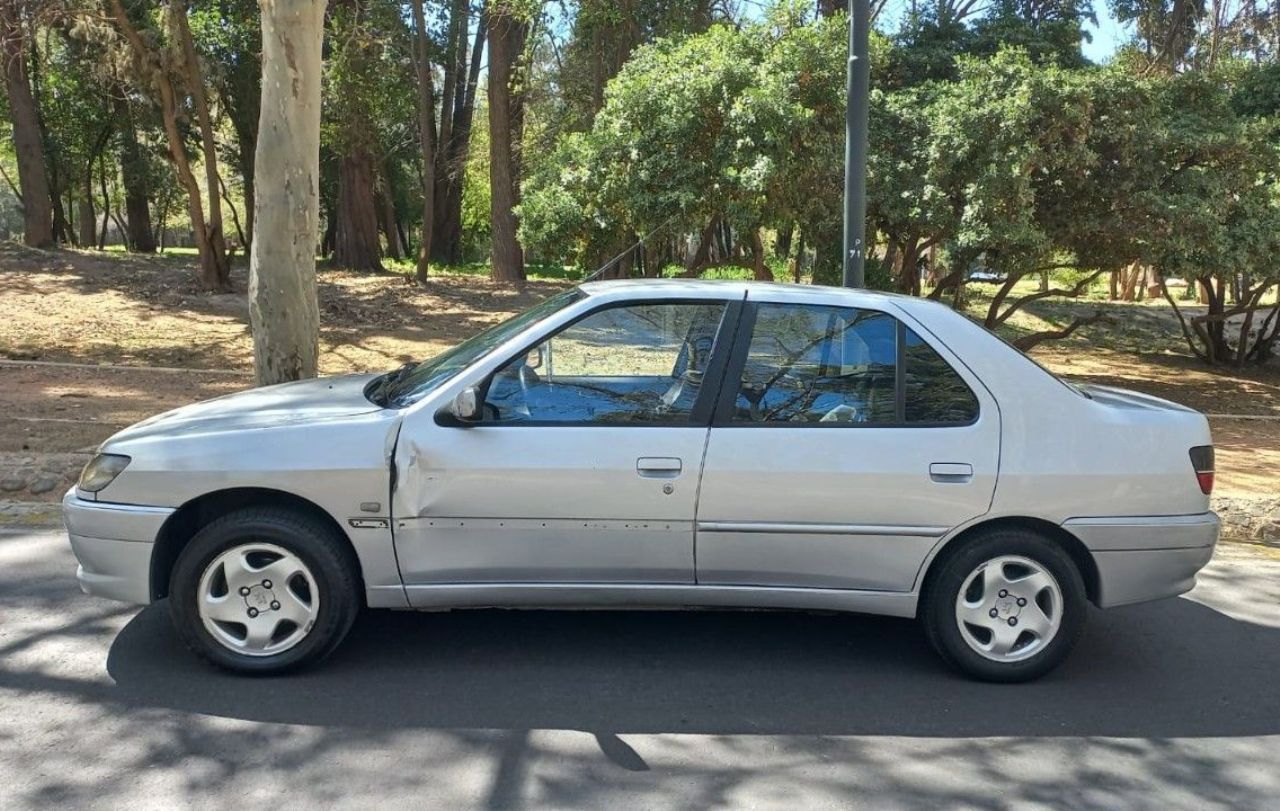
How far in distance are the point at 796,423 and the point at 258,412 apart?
7.50ft

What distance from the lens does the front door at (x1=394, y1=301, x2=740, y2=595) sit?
14.0 ft

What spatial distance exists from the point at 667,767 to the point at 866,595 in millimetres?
1204

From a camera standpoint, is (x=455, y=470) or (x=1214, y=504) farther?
(x=1214, y=504)

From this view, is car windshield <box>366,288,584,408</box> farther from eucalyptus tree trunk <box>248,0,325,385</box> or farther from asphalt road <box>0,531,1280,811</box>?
eucalyptus tree trunk <box>248,0,325,385</box>

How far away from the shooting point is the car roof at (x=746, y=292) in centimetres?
461

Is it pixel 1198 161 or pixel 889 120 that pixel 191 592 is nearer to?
pixel 889 120

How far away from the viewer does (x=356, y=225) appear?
2591cm

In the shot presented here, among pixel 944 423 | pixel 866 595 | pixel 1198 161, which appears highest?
pixel 1198 161

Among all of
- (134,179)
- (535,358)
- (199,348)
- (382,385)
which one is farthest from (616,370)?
(134,179)

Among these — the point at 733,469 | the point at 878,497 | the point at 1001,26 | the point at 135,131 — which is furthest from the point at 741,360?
the point at 135,131

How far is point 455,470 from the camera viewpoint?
168 inches

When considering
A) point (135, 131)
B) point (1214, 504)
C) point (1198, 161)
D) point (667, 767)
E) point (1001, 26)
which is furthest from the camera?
point (135, 131)

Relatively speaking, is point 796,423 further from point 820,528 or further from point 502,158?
point 502,158

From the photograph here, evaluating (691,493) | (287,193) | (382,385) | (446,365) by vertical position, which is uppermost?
(287,193)
